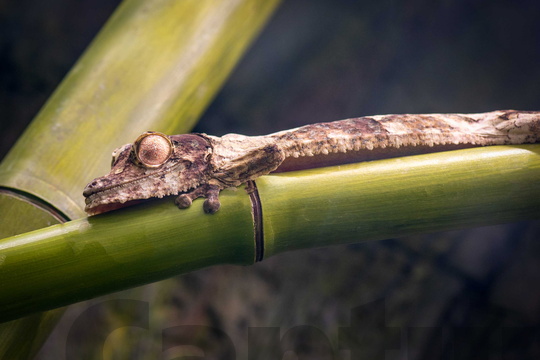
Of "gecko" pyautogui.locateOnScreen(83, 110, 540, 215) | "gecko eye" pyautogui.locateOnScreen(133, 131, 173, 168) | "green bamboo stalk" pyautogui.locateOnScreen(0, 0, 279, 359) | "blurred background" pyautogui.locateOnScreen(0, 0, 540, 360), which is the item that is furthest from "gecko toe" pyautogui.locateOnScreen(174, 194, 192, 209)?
"blurred background" pyautogui.locateOnScreen(0, 0, 540, 360)

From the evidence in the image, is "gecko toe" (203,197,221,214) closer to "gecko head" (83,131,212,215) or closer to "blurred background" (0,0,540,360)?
"gecko head" (83,131,212,215)

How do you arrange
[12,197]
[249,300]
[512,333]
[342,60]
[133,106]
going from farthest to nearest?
[342,60] < [249,300] < [512,333] < [133,106] < [12,197]

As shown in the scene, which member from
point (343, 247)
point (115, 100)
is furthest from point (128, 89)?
point (343, 247)

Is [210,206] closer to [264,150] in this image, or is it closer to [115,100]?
[264,150]

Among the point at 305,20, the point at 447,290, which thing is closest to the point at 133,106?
the point at 305,20

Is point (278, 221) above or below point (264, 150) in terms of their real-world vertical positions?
below

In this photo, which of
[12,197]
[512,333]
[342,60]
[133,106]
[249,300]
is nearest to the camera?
[12,197]

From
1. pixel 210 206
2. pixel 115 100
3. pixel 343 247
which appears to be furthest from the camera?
pixel 343 247

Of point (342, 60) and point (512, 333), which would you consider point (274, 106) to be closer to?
point (342, 60)
